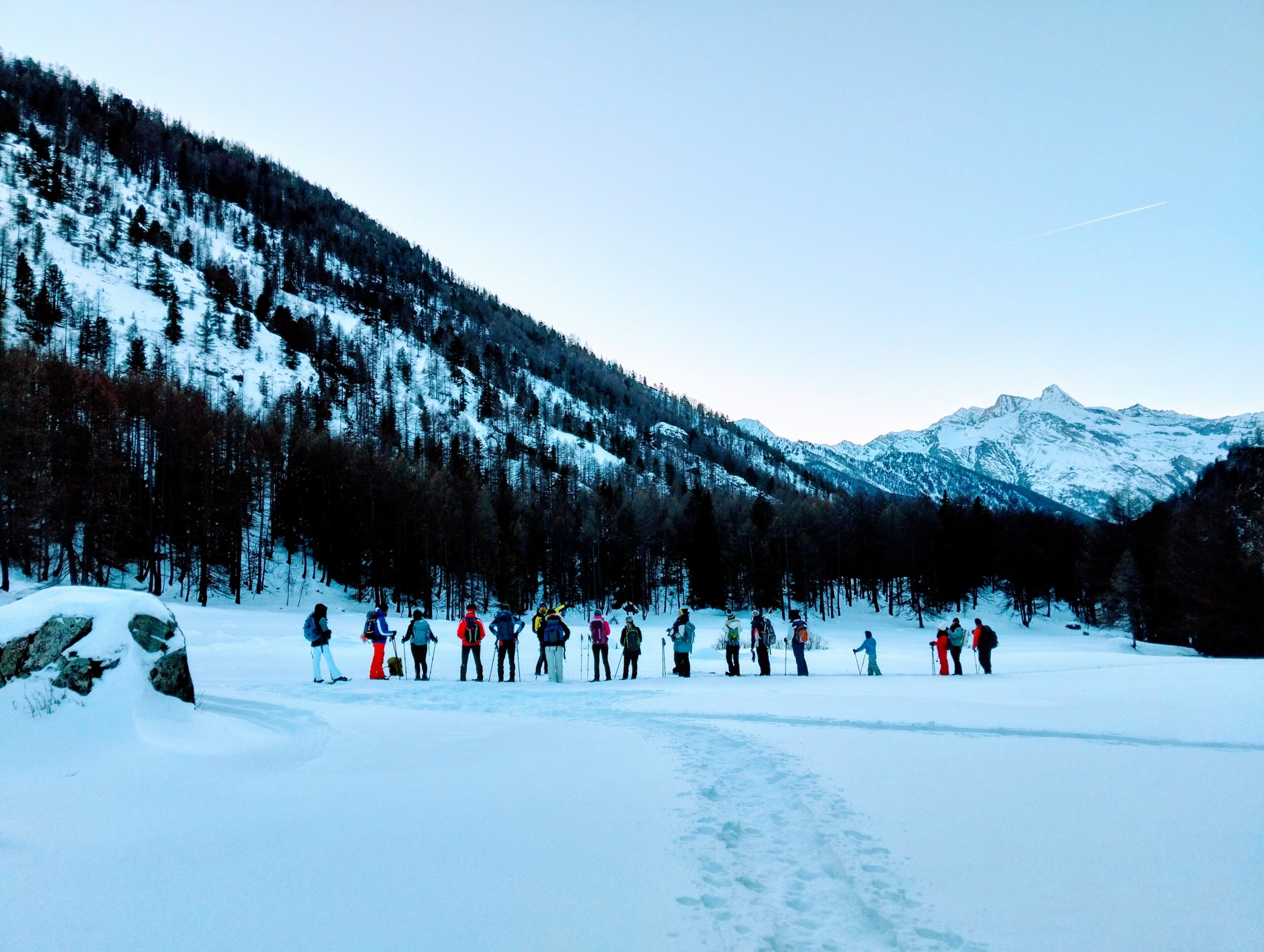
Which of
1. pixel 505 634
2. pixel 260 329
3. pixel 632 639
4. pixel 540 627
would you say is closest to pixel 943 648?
pixel 632 639

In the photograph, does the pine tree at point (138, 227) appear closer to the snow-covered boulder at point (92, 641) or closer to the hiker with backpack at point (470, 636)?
the hiker with backpack at point (470, 636)

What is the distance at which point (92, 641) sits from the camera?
24.3ft

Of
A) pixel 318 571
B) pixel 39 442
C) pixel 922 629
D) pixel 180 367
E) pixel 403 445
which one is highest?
pixel 180 367

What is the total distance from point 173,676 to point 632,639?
1193 cm

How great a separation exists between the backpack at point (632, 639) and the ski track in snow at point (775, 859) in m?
8.91

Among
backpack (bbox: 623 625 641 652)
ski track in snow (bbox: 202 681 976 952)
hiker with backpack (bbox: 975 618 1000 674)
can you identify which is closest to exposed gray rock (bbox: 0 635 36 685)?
ski track in snow (bbox: 202 681 976 952)

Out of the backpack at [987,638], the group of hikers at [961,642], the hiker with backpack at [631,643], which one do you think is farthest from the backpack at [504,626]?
the backpack at [987,638]

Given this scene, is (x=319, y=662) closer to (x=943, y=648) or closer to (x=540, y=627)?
(x=540, y=627)

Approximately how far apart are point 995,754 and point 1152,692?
848cm

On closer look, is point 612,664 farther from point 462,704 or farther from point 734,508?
point 734,508

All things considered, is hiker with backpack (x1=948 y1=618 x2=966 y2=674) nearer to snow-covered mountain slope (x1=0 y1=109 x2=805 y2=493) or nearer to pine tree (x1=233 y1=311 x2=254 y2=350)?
snow-covered mountain slope (x1=0 y1=109 x2=805 y2=493)

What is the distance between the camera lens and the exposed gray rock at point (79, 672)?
7.02m

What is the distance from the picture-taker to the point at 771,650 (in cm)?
3316

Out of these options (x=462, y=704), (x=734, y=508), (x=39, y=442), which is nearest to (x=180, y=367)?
(x=39, y=442)
